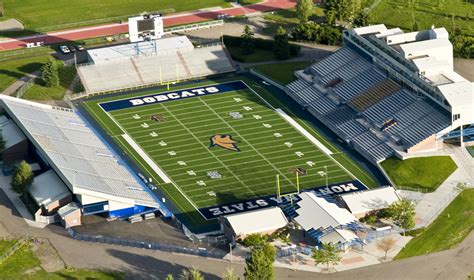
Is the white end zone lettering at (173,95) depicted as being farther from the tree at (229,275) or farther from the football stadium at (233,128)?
the tree at (229,275)

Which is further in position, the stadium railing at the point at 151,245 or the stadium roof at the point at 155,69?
the stadium roof at the point at 155,69

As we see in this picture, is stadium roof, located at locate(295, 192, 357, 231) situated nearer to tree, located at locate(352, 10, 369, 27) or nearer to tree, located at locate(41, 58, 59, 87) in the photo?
tree, located at locate(41, 58, 59, 87)

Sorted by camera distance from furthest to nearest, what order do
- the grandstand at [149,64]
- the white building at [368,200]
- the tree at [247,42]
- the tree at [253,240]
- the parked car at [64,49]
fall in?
1. the parked car at [64,49]
2. the tree at [247,42]
3. the grandstand at [149,64]
4. the white building at [368,200]
5. the tree at [253,240]

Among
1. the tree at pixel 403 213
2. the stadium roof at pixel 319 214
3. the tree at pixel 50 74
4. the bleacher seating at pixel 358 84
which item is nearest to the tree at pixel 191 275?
the stadium roof at pixel 319 214

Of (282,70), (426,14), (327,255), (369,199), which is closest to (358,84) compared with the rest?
(282,70)

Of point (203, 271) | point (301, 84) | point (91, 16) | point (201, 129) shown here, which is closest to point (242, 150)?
point (201, 129)

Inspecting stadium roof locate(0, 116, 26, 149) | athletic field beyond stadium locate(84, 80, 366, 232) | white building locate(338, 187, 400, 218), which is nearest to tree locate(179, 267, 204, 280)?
athletic field beyond stadium locate(84, 80, 366, 232)
